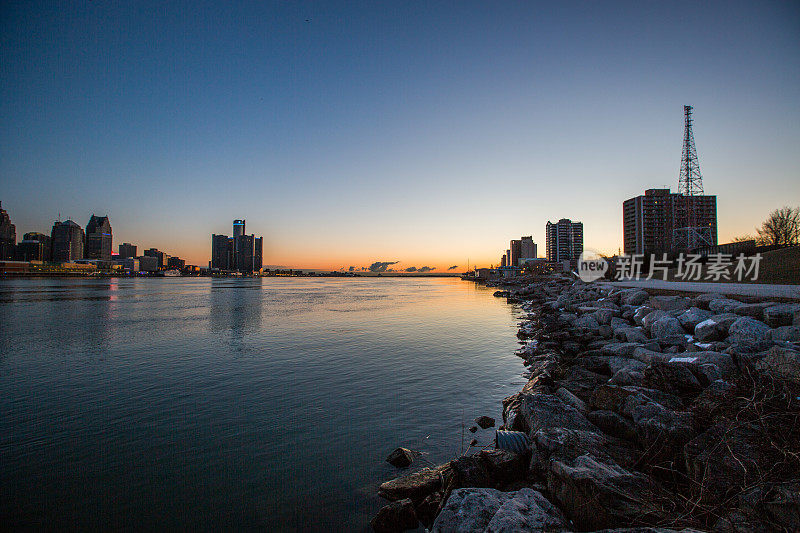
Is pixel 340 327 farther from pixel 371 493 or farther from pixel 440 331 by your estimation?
pixel 371 493

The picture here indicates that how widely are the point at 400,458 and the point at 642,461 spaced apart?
3.79m

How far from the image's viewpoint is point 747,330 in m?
10.5

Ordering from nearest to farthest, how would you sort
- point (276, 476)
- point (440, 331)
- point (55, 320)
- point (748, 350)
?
point (276, 476) → point (748, 350) → point (440, 331) → point (55, 320)

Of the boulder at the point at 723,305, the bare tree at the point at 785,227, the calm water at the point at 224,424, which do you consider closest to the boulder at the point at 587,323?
the calm water at the point at 224,424

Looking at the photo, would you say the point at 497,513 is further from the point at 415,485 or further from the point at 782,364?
the point at 782,364

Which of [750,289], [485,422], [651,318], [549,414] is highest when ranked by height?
[750,289]

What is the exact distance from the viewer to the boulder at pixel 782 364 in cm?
638

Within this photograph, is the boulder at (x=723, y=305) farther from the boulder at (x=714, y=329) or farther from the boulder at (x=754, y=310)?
the boulder at (x=714, y=329)

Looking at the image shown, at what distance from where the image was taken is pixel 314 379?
39.1 ft

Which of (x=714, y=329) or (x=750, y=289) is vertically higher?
(x=750, y=289)

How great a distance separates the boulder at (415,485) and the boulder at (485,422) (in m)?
2.52

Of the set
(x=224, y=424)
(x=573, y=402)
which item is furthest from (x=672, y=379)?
(x=224, y=424)

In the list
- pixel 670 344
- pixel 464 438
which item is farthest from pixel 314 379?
pixel 670 344

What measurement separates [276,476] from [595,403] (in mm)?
6391
